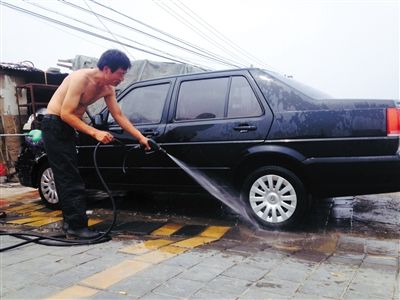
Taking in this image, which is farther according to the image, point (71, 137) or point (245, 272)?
point (71, 137)

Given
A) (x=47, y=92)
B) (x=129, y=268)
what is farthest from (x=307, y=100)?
(x=47, y=92)

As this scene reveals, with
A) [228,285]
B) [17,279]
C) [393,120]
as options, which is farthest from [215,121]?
[17,279]

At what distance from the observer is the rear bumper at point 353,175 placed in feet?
12.8

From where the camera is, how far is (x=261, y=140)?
14.1 feet

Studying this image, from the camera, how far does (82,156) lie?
17.7 ft

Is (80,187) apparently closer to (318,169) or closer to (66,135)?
(66,135)

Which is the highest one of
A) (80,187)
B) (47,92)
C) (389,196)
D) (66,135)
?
(47,92)

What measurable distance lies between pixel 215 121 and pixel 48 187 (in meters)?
2.65

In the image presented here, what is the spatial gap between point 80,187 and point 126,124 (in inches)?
34.0

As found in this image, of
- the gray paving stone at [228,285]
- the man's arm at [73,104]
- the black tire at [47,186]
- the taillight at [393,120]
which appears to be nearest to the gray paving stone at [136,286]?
the gray paving stone at [228,285]

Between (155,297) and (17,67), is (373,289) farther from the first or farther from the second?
(17,67)

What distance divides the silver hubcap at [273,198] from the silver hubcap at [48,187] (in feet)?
9.27

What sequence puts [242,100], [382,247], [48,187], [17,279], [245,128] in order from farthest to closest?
[48,187] < [242,100] < [245,128] < [382,247] < [17,279]

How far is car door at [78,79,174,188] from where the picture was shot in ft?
16.2
